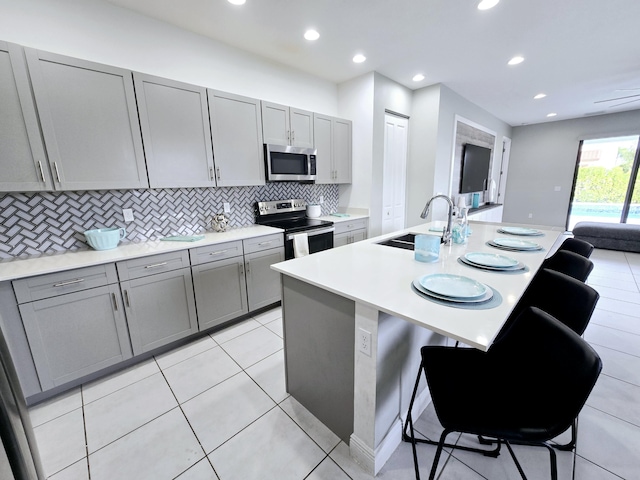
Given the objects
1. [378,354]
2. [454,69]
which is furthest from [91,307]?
[454,69]

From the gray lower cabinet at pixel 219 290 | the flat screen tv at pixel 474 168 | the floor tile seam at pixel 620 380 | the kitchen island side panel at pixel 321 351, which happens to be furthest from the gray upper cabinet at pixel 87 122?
the flat screen tv at pixel 474 168

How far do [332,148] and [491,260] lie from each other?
2.65m

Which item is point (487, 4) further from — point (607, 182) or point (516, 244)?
point (607, 182)

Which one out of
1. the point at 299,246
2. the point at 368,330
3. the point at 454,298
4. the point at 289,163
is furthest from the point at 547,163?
the point at 368,330

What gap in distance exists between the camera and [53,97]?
5.90 feet

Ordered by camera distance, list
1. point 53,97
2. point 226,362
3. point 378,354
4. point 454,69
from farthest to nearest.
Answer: point 454,69
point 226,362
point 53,97
point 378,354

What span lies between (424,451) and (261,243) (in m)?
2.10

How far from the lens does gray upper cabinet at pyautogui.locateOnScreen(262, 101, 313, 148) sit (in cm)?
295

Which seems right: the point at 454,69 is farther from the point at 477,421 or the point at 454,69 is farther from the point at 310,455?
the point at 310,455

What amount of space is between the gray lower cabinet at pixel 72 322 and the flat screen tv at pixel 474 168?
18.2 feet

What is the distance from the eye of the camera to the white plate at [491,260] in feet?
5.03

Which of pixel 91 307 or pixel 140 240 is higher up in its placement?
pixel 140 240

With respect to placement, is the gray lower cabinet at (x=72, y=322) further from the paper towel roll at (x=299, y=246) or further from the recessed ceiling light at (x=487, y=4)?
the recessed ceiling light at (x=487, y=4)

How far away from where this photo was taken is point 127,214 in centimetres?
238
